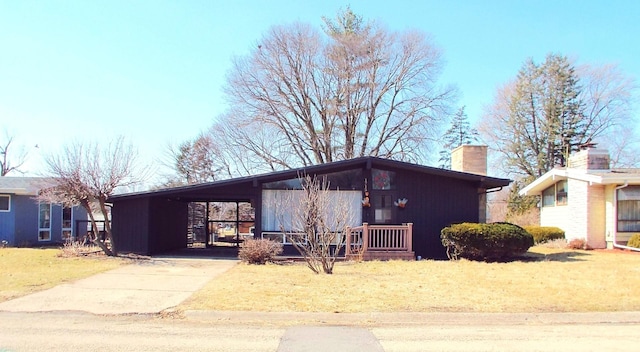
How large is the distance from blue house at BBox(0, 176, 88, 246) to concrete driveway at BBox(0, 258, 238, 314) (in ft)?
31.2

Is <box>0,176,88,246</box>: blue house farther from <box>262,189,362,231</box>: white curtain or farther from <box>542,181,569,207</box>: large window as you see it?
<box>542,181,569,207</box>: large window

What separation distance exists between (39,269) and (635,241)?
61.5ft

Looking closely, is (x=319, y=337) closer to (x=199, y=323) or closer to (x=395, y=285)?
(x=199, y=323)

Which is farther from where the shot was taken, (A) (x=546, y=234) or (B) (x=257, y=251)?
(A) (x=546, y=234)

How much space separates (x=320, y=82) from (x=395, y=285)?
23070mm

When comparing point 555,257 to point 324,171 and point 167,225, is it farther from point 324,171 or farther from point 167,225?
point 167,225

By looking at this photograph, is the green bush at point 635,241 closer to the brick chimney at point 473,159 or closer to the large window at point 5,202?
the brick chimney at point 473,159

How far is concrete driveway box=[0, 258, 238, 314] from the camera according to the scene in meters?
7.69

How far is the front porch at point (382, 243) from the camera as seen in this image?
1500 cm

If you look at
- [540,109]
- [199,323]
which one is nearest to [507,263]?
[199,323]

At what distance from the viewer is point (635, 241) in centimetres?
1664

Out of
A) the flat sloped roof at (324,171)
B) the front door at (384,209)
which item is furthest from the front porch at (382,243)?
the flat sloped roof at (324,171)

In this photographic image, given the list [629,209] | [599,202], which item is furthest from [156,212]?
[629,209]

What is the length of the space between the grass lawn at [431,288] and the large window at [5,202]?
42.1 ft
